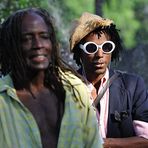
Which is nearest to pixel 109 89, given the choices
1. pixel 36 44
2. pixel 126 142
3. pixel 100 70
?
pixel 100 70

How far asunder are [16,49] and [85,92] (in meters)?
0.46

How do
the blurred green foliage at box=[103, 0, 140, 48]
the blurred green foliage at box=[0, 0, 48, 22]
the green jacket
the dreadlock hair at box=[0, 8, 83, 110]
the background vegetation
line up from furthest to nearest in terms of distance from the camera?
the blurred green foliage at box=[103, 0, 140, 48], the background vegetation, the blurred green foliage at box=[0, 0, 48, 22], the dreadlock hair at box=[0, 8, 83, 110], the green jacket

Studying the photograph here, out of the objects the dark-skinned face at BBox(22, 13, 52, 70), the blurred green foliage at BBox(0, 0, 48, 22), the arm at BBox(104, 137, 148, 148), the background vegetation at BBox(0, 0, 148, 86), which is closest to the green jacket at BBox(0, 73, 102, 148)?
the dark-skinned face at BBox(22, 13, 52, 70)

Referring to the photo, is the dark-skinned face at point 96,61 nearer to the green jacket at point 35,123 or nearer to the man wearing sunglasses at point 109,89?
the man wearing sunglasses at point 109,89

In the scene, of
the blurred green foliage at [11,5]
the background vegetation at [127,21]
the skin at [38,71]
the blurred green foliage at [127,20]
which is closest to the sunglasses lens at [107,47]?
the skin at [38,71]

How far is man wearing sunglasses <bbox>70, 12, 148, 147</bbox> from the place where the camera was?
4352mm

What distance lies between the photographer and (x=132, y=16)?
64.8 feet

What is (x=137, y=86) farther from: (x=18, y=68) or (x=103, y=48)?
(x=18, y=68)

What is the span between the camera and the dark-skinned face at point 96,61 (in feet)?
14.4

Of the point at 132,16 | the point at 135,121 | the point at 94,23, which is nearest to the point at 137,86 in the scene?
the point at 135,121

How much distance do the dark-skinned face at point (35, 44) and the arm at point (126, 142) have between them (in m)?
0.80

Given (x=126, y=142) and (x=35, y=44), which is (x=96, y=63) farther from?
(x=35, y=44)

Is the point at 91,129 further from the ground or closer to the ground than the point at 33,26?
closer to the ground

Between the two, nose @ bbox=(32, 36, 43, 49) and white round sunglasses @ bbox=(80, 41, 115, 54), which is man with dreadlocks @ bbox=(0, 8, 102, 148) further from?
white round sunglasses @ bbox=(80, 41, 115, 54)
